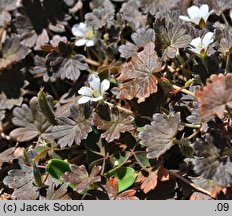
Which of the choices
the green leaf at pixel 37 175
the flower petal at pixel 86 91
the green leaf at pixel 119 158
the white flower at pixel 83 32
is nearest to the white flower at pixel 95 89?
the flower petal at pixel 86 91

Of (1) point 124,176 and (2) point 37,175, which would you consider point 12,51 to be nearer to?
(2) point 37,175

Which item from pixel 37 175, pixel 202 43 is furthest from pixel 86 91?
pixel 202 43

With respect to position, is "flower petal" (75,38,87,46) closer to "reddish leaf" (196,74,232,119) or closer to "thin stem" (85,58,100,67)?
"thin stem" (85,58,100,67)

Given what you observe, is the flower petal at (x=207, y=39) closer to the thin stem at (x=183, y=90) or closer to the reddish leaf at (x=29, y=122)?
the thin stem at (x=183, y=90)

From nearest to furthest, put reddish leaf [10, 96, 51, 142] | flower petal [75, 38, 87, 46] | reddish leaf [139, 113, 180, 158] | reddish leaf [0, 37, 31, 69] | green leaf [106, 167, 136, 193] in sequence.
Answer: reddish leaf [139, 113, 180, 158]
green leaf [106, 167, 136, 193]
reddish leaf [10, 96, 51, 142]
flower petal [75, 38, 87, 46]
reddish leaf [0, 37, 31, 69]

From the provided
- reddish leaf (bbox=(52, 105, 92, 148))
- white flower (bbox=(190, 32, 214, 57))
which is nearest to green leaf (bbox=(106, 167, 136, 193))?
reddish leaf (bbox=(52, 105, 92, 148))

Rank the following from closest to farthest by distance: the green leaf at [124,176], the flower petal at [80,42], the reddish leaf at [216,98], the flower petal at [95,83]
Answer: the reddish leaf at [216,98], the green leaf at [124,176], the flower petal at [95,83], the flower petal at [80,42]
